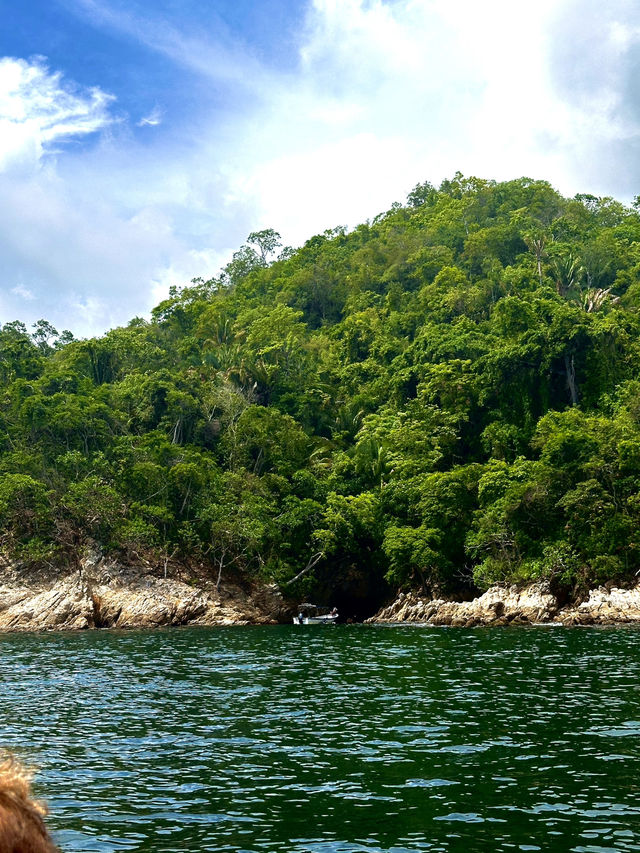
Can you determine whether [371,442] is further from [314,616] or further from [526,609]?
[526,609]

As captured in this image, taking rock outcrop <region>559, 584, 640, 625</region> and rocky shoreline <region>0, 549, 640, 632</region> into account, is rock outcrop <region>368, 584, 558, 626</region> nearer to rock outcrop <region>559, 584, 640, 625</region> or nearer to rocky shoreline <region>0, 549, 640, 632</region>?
rocky shoreline <region>0, 549, 640, 632</region>

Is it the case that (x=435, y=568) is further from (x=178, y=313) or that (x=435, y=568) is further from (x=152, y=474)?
(x=178, y=313)

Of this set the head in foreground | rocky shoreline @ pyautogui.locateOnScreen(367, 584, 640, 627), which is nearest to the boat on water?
rocky shoreline @ pyautogui.locateOnScreen(367, 584, 640, 627)

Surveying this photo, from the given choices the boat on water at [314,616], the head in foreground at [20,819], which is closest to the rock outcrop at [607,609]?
the boat on water at [314,616]

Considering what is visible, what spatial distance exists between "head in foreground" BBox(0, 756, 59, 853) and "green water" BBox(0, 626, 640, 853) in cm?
868

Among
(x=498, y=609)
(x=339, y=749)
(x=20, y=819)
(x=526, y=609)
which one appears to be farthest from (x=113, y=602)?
(x=20, y=819)

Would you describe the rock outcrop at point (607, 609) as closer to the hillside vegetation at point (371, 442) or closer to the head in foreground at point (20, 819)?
the hillside vegetation at point (371, 442)

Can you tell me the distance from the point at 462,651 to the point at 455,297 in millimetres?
50151

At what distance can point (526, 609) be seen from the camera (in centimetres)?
4469

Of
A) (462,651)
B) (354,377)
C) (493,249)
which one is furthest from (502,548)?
(493,249)

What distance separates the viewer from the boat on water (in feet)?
170

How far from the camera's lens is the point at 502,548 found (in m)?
48.9

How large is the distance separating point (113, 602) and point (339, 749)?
37424 millimetres

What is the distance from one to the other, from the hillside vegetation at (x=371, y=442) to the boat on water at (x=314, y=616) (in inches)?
69.3
